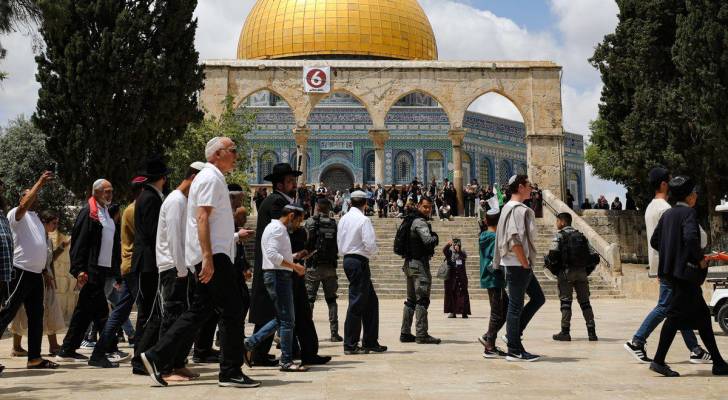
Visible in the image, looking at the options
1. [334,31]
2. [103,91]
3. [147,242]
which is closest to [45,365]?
[147,242]

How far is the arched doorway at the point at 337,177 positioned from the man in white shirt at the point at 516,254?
39.8 m

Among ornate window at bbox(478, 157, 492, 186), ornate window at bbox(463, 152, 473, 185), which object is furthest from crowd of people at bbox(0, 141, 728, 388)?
ornate window at bbox(478, 157, 492, 186)

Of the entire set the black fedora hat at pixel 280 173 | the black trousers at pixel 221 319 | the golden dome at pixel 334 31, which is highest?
the golden dome at pixel 334 31

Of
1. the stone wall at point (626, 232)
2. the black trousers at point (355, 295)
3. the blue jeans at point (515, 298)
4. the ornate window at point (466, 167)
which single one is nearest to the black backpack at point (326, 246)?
the black trousers at point (355, 295)

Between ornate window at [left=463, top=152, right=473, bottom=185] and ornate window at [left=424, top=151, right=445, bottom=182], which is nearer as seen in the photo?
ornate window at [left=424, top=151, right=445, bottom=182]

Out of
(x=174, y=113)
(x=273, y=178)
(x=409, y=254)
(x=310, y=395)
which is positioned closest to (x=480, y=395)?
(x=310, y=395)

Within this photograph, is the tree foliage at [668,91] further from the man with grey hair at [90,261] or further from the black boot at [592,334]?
the man with grey hair at [90,261]

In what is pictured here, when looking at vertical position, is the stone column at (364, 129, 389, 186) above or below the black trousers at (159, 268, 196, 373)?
above

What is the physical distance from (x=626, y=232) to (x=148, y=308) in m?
20.1

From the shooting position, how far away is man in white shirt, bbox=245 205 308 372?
6.21m

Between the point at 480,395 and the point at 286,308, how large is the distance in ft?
6.04

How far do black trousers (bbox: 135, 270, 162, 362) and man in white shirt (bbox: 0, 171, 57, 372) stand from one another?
842 millimetres

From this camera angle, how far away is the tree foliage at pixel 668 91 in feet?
60.9

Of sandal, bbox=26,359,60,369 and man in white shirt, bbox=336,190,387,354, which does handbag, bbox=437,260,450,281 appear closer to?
man in white shirt, bbox=336,190,387,354
